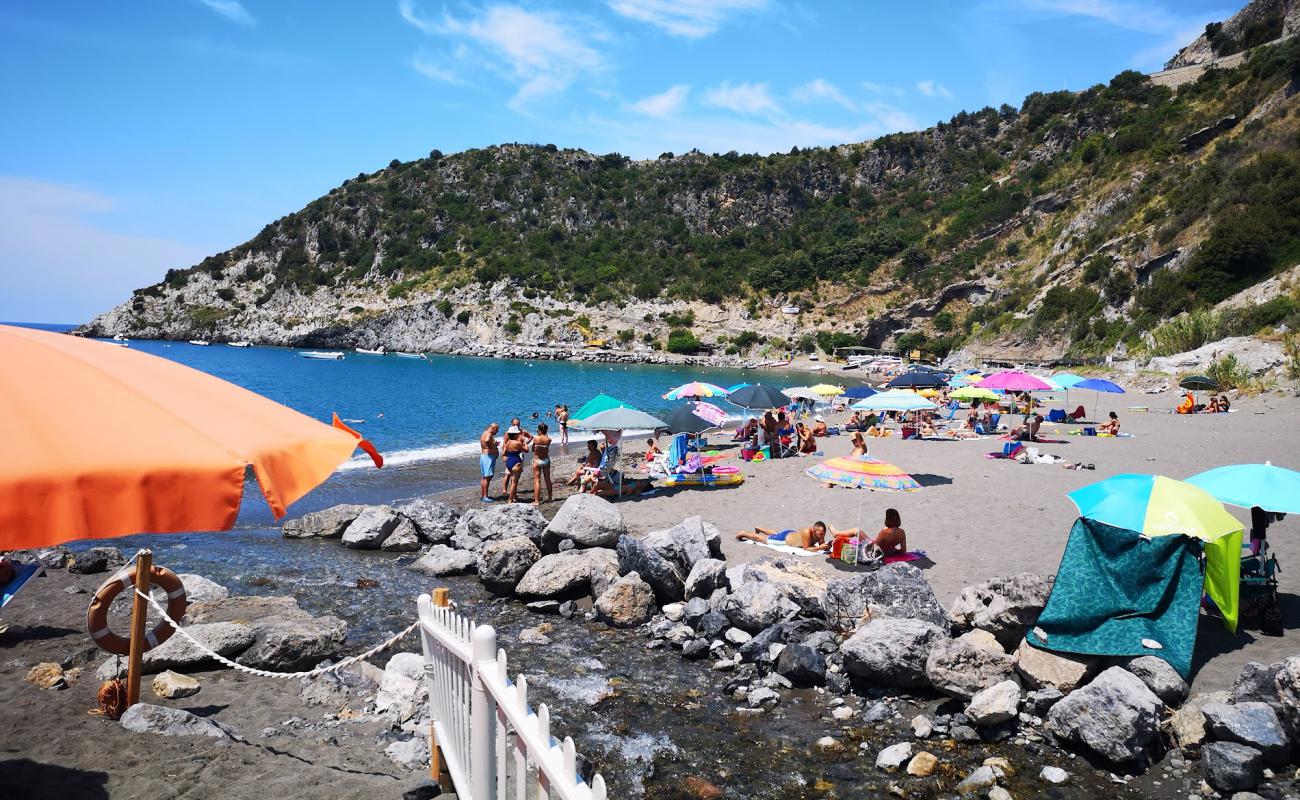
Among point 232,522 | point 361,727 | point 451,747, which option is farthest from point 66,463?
point 361,727

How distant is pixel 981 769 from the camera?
20.0 feet

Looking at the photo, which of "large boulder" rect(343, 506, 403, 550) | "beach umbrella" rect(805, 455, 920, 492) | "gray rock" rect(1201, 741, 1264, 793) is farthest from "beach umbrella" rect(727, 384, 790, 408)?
"gray rock" rect(1201, 741, 1264, 793)

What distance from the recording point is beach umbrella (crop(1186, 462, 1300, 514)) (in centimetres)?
752

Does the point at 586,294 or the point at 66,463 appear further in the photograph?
the point at 586,294

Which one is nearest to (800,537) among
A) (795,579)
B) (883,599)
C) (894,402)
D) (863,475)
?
(863,475)

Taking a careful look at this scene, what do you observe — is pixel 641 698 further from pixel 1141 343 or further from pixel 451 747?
pixel 1141 343

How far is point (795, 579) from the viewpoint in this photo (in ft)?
31.8

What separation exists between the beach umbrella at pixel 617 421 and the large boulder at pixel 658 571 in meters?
5.22

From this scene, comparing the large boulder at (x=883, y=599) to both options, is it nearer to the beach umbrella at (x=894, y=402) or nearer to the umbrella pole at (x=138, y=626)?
the umbrella pole at (x=138, y=626)

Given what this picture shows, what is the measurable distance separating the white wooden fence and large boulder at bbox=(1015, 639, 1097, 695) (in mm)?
5095

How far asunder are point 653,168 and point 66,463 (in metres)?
135

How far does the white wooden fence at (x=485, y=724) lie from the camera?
2.73 metres

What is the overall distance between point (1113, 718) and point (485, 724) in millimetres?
5481

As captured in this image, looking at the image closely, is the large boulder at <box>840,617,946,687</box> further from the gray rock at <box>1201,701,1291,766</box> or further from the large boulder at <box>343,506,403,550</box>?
the large boulder at <box>343,506,403,550</box>
